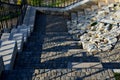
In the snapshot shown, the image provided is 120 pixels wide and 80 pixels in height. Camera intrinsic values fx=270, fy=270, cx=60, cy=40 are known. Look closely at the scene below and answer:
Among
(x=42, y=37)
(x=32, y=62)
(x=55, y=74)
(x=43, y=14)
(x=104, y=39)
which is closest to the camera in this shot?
(x=55, y=74)

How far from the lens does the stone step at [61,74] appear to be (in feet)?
16.5

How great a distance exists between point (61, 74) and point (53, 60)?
137 cm

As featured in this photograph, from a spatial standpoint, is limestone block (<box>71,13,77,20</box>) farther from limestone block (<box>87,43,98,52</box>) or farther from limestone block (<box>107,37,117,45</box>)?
limestone block (<box>87,43,98,52</box>)

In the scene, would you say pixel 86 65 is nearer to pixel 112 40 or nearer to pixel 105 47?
pixel 105 47

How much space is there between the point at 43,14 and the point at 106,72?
714cm

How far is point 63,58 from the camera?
21.6ft

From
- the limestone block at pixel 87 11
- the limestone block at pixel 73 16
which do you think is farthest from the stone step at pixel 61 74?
the limestone block at pixel 87 11

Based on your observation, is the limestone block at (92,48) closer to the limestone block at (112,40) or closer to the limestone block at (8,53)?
the limestone block at (112,40)

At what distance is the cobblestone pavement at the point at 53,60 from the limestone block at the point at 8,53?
24cm

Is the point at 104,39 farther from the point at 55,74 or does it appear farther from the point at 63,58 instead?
the point at 55,74

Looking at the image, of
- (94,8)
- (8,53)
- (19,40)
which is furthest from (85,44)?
(94,8)

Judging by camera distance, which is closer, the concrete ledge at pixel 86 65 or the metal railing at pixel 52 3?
the concrete ledge at pixel 86 65

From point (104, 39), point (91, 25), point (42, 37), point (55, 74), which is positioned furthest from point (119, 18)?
point (55, 74)

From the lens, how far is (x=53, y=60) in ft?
21.2
